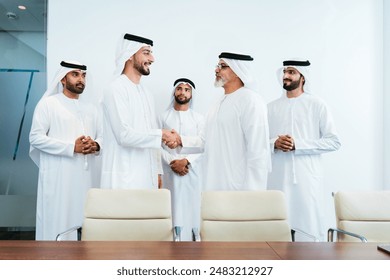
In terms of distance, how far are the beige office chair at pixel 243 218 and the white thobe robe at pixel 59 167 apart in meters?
1.90

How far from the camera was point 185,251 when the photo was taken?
1.73m

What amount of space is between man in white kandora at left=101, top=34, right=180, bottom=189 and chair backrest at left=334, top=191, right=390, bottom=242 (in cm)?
161

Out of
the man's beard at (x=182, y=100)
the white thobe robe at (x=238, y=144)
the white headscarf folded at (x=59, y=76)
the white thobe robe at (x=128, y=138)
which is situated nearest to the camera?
the white thobe robe at (x=238, y=144)

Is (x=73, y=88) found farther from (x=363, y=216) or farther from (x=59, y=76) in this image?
(x=363, y=216)

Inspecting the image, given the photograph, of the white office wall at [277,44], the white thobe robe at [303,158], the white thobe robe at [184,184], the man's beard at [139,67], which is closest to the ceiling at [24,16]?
the white office wall at [277,44]

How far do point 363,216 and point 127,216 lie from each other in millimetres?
1435

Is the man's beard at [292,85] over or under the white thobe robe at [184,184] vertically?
over

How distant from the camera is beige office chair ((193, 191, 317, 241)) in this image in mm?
2525

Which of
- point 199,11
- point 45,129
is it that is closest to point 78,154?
point 45,129

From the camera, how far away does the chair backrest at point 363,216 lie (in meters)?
2.60

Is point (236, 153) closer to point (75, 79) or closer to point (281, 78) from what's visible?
point (281, 78)

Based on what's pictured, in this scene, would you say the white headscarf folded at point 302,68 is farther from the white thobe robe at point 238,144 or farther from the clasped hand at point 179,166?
the clasped hand at point 179,166

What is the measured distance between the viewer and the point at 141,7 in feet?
14.9

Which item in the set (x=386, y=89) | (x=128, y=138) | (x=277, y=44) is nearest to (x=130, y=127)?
(x=128, y=138)
